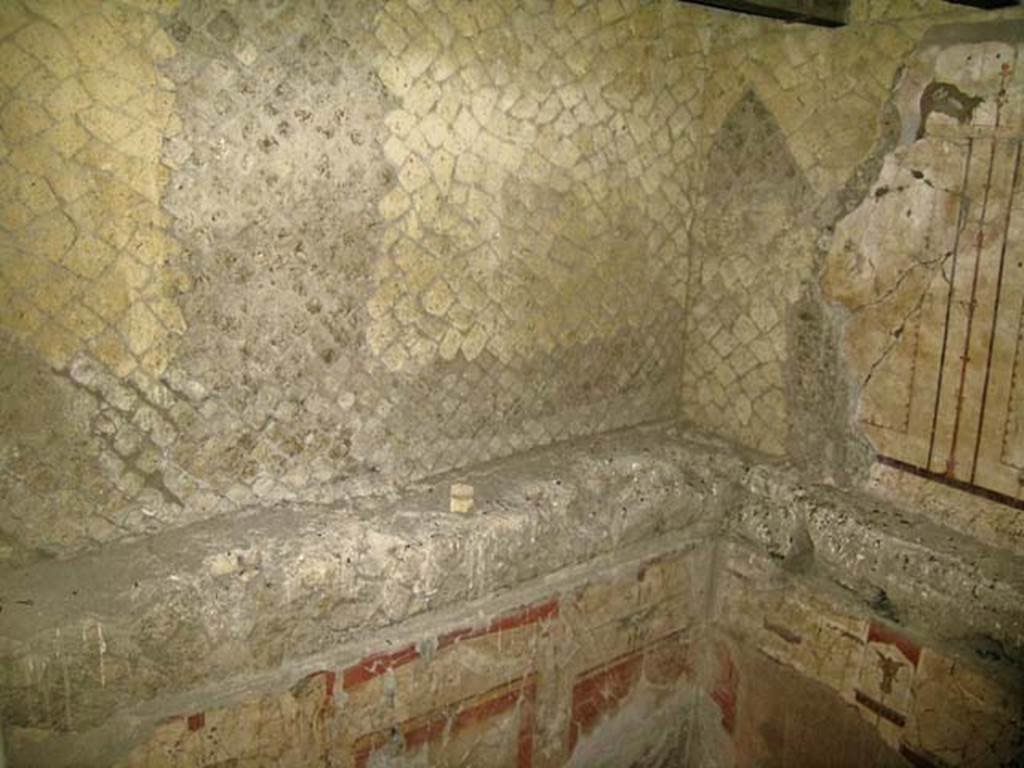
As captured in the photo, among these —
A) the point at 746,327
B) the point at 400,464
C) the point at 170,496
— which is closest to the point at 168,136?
the point at 170,496

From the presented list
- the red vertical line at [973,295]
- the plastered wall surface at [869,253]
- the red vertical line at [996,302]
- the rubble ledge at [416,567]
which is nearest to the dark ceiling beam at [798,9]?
the plastered wall surface at [869,253]

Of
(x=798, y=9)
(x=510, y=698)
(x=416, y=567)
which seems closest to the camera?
(x=416, y=567)

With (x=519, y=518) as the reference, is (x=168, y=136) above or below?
above

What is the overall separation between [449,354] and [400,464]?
294 mm

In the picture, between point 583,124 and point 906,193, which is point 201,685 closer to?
point 583,124

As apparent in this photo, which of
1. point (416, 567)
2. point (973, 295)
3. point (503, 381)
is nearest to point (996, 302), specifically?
point (973, 295)

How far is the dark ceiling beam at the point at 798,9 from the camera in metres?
1.79

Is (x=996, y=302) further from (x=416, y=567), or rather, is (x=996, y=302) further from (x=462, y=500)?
(x=416, y=567)

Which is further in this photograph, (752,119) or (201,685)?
(752,119)

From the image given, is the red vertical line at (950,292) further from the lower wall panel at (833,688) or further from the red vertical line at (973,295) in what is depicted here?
the lower wall panel at (833,688)

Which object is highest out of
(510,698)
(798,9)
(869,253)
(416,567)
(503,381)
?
(798,9)

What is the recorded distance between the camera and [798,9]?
75.3 inches

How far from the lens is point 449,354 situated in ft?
6.71

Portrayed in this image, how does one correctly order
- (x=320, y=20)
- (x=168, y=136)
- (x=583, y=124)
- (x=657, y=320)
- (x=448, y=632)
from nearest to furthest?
(x=168, y=136) → (x=320, y=20) → (x=448, y=632) → (x=583, y=124) → (x=657, y=320)
